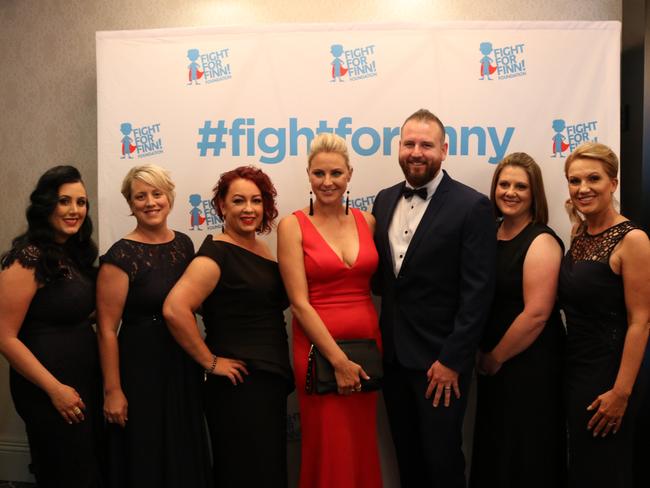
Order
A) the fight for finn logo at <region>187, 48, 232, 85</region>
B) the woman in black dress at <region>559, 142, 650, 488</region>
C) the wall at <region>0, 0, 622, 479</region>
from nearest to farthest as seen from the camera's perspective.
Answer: the woman in black dress at <region>559, 142, 650, 488</region> → the fight for finn logo at <region>187, 48, 232, 85</region> → the wall at <region>0, 0, 622, 479</region>

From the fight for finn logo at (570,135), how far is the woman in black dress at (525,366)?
540 mm

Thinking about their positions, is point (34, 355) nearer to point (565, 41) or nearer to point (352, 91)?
point (352, 91)

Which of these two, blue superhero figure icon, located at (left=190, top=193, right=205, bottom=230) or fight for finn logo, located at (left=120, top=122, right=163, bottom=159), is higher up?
fight for finn logo, located at (left=120, top=122, right=163, bottom=159)

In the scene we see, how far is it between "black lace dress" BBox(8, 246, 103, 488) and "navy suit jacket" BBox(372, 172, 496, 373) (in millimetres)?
1281

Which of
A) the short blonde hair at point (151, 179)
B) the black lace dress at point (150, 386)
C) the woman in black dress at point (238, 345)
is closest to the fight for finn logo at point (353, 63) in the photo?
the woman in black dress at point (238, 345)

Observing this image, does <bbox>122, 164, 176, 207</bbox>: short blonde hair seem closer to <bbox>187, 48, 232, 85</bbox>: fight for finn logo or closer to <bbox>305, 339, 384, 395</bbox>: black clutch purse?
<bbox>187, 48, 232, 85</bbox>: fight for finn logo

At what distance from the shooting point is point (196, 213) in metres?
2.95

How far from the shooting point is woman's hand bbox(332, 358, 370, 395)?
2137mm

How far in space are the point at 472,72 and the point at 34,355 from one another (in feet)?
7.91

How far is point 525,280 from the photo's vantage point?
2264 mm

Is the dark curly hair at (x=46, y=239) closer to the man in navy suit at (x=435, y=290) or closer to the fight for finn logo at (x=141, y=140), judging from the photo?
the fight for finn logo at (x=141, y=140)

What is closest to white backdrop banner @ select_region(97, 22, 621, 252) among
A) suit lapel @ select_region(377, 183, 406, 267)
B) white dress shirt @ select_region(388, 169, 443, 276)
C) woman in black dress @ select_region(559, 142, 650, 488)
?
suit lapel @ select_region(377, 183, 406, 267)

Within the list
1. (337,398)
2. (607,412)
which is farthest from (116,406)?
(607,412)

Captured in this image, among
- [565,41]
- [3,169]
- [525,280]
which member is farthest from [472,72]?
[3,169]
